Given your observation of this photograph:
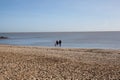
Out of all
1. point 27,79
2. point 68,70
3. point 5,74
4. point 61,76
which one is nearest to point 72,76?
point 61,76

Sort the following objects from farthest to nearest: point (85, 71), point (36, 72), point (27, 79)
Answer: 1. point (85, 71)
2. point (36, 72)
3. point (27, 79)

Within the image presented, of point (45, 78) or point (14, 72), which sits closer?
point (45, 78)

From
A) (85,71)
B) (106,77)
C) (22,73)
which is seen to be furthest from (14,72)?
(106,77)

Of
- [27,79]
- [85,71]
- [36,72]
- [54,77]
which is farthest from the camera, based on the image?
[85,71]

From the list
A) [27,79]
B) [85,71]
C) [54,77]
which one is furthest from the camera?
[85,71]

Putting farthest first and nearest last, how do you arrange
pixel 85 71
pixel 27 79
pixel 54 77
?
1. pixel 85 71
2. pixel 54 77
3. pixel 27 79

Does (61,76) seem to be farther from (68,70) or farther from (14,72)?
(14,72)

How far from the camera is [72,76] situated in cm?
1098

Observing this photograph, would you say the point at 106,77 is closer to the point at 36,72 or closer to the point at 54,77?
the point at 54,77

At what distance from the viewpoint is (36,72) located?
11.5 metres

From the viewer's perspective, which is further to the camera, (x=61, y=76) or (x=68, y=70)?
(x=68, y=70)

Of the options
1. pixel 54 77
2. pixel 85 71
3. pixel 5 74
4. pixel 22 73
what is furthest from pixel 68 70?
pixel 5 74

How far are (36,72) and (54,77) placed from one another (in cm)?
132

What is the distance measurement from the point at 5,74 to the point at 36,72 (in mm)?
1655
